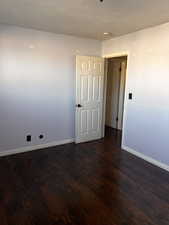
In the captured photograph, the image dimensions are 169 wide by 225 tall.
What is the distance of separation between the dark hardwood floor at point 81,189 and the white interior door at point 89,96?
2.60ft

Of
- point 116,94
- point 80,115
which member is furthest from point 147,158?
point 116,94

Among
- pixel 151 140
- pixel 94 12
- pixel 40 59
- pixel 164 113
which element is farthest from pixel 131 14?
pixel 151 140

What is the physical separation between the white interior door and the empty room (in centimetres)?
2

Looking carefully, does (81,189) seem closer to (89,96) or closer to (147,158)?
(147,158)

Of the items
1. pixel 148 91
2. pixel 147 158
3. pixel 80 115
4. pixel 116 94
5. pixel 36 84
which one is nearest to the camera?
pixel 148 91

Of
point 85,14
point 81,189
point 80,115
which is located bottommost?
point 81,189

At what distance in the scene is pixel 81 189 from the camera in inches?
96.2

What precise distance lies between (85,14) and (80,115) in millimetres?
2210

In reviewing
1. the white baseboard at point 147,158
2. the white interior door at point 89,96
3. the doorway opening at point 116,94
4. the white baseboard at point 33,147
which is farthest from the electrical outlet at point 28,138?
the doorway opening at point 116,94

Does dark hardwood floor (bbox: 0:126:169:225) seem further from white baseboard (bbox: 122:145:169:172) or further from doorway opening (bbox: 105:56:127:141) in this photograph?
doorway opening (bbox: 105:56:127:141)

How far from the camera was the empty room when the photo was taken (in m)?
2.15

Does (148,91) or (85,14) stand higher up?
(85,14)

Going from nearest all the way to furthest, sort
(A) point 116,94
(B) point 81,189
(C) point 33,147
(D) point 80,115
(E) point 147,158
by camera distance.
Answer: (B) point 81,189 → (E) point 147,158 → (C) point 33,147 → (D) point 80,115 → (A) point 116,94

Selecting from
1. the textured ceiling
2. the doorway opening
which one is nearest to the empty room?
the textured ceiling
